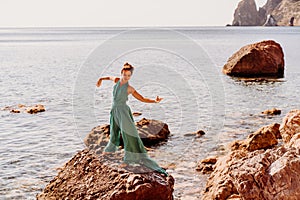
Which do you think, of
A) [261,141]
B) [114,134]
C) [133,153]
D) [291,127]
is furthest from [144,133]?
[133,153]

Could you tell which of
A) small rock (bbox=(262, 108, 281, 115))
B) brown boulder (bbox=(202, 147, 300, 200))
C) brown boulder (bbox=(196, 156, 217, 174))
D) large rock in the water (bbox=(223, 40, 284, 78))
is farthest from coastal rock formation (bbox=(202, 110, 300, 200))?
large rock in the water (bbox=(223, 40, 284, 78))

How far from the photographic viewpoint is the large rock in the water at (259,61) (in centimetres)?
3578

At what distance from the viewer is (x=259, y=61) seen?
117ft

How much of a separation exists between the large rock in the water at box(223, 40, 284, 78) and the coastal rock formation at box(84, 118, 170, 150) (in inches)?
777

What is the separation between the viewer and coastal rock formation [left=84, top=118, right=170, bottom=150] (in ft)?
51.3

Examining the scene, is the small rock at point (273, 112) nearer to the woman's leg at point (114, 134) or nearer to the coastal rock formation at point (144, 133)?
the coastal rock formation at point (144, 133)

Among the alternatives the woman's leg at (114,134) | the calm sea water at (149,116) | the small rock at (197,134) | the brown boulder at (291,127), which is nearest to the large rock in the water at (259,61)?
the calm sea water at (149,116)

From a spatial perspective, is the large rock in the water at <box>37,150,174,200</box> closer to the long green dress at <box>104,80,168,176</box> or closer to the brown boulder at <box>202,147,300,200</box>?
the long green dress at <box>104,80,168,176</box>

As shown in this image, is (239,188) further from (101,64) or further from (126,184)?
(101,64)

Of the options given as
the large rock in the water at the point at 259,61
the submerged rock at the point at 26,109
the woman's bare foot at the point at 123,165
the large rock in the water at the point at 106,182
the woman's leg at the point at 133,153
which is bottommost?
the large rock in the water at the point at 106,182

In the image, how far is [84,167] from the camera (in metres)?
A: 10.0

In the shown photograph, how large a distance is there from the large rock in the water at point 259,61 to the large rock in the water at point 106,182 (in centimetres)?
2744

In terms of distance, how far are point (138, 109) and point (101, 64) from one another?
25.6 meters

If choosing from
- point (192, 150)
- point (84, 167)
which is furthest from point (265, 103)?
point (84, 167)
